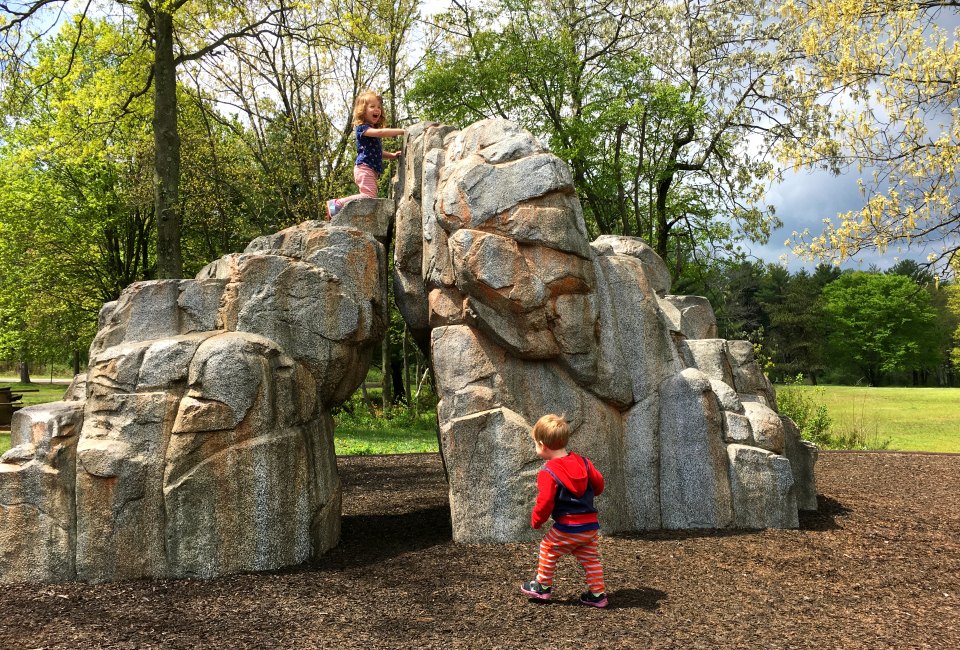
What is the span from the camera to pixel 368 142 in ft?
30.0

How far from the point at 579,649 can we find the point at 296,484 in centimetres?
320

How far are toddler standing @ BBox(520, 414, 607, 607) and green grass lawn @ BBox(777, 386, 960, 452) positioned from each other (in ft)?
48.8

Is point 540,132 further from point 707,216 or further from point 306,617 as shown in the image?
point 306,617

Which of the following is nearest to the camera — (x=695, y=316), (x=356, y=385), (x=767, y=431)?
(x=767, y=431)

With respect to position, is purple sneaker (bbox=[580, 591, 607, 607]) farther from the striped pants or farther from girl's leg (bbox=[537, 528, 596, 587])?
girl's leg (bbox=[537, 528, 596, 587])

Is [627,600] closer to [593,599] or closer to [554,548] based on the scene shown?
[593,599]

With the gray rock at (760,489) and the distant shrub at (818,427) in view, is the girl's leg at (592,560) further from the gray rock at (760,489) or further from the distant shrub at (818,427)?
the distant shrub at (818,427)

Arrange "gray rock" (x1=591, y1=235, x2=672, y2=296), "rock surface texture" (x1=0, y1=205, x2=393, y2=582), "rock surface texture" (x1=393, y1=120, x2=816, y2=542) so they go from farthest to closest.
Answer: "gray rock" (x1=591, y1=235, x2=672, y2=296) < "rock surface texture" (x1=393, y1=120, x2=816, y2=542) < "rock surface texture" (x1=0, y1=205, x2=393, y2=582)

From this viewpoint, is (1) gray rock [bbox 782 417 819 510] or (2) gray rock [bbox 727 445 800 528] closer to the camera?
(2) gray rock [bbox 727 445 800 528]

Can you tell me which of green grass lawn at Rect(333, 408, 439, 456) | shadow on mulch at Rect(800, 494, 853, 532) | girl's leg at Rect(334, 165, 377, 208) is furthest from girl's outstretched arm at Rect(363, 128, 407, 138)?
green grass lawn at Rect(333, 408, 439, 456)

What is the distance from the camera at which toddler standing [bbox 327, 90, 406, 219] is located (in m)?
8.84

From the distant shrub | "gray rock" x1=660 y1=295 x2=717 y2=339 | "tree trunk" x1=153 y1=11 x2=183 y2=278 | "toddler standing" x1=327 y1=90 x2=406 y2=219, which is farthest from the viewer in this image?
the distant shrub

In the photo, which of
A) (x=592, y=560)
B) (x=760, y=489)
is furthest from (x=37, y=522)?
(x=760, y=489)

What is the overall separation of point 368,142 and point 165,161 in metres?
7.57
